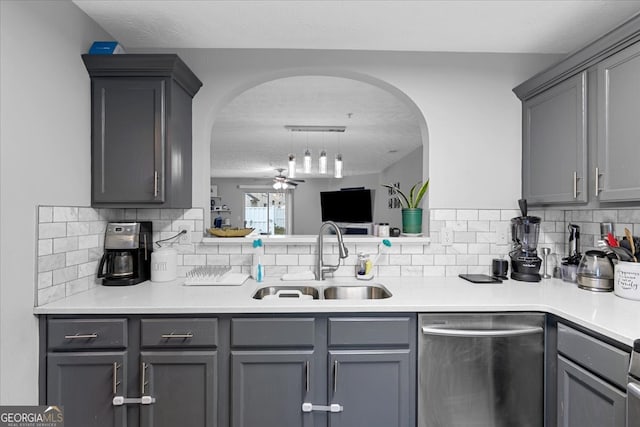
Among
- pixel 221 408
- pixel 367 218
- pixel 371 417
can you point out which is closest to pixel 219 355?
pixel 221 408

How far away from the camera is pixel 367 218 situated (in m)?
8.38

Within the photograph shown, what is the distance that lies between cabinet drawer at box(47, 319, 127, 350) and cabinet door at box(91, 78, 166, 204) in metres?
0.67

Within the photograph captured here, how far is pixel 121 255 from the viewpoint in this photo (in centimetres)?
207

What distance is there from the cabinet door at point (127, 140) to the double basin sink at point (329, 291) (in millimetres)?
850

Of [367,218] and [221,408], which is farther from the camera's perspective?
[367,218]

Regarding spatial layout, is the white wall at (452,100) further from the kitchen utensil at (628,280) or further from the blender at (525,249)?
the kitchen utensil at (628,280)

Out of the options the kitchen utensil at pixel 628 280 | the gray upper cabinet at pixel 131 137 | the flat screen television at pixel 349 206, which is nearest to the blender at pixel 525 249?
the kitchen utensil at pixel 628 280

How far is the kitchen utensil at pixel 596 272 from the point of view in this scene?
6.04 ft

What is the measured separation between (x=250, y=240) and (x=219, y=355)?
2.60 feet

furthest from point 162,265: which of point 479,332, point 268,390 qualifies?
point 479,332

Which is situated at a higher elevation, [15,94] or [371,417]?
[15,94]

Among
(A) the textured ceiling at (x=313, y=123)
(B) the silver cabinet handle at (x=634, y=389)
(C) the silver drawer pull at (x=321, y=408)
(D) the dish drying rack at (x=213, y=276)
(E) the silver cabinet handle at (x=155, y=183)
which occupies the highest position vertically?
(A) the textured ceiling at (x=313, y=123)

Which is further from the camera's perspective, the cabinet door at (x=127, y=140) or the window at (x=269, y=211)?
the window at (x=269, y=211)

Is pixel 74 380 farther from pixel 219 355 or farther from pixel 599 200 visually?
pixel 599 200
